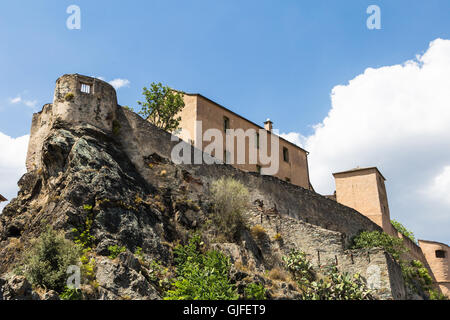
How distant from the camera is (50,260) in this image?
1414 cm

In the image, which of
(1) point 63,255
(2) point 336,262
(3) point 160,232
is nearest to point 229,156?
(2) point 336,262

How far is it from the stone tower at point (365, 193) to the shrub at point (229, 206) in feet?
68.0

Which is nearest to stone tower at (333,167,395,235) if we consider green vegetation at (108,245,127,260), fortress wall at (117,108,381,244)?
fortress wall at (117,108,381,244)

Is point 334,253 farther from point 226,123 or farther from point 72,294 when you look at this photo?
point 226,123

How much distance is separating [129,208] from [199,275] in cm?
403

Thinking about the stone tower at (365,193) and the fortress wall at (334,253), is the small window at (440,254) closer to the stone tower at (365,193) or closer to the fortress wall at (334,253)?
the stone tower at (365,193)

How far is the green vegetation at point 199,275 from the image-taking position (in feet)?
49.0

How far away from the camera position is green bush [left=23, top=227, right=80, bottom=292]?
13.6 metres

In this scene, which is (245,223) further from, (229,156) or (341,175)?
(341,175)

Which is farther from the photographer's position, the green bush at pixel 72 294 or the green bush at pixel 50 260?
the green bush at pixel 50 260

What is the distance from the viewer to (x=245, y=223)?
74.1 feet

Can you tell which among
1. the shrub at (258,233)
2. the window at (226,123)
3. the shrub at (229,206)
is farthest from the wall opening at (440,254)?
the shrub at (229,206)

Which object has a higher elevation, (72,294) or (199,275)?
(199,275)

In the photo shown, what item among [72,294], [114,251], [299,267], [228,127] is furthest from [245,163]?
[72,294]
